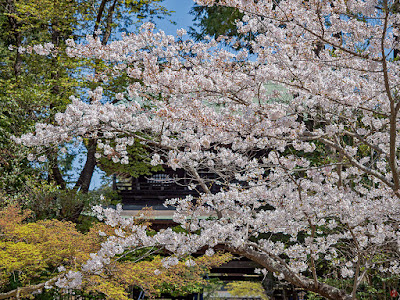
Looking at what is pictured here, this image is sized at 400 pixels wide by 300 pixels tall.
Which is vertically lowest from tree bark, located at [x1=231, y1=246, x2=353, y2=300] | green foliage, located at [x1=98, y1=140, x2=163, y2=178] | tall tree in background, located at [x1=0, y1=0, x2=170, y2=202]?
tree bark, located at [x1=231, y1=246, x2=353, y2=300]

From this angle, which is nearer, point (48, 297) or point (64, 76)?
point (48, 297)

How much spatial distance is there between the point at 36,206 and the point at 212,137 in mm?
7601

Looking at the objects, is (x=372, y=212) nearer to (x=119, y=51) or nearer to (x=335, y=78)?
(x=335, y=78)

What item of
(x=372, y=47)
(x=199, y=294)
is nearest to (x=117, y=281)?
(x=199, y=294)

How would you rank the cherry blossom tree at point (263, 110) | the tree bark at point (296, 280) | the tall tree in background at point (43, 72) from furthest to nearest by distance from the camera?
the tall tree in background at point (43, 72) → the tree bark at point (296, 280) → the cherry blossom tree at point (263, 110)

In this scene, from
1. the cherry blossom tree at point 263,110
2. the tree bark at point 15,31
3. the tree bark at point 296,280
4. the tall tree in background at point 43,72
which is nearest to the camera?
the cherry blossom tree at point 263,110

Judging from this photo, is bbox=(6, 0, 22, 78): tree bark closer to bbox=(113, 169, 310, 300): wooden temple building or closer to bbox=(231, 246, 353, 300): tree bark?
bbox=(113, 169, 310, 300): wooden temple building

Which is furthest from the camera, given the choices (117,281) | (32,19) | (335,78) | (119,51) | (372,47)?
(32,19)

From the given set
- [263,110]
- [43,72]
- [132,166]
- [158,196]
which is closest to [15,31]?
[43,72]

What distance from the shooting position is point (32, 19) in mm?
13242

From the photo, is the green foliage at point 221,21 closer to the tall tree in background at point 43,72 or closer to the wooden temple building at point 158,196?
the tall tree in background at point 43,72

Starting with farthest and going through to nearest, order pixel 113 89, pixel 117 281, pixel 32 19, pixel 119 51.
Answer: pixel 32 19, pixel 113 89, pixel 117 281, pixel 119 51

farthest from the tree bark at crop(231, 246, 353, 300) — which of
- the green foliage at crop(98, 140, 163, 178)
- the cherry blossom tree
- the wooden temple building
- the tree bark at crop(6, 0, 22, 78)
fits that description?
the tree bark at crop(6, 0, 22, 78)

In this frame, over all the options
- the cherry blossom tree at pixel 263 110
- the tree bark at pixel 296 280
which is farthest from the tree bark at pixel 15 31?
the tree bark at pixel 296 280
